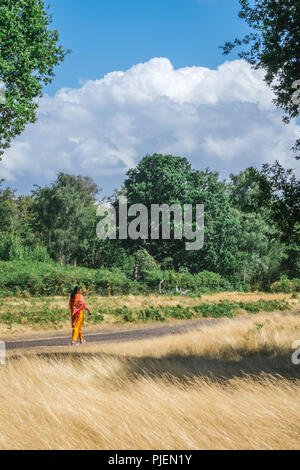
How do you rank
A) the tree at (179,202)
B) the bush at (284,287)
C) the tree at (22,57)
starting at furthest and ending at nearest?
the tree at (179,202) < the bush at (284,287) < the tree at (22,57)

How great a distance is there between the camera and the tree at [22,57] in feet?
60.5

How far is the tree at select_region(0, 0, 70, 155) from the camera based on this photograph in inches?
727

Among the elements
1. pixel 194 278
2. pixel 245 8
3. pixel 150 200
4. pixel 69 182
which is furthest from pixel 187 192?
pixel 245 8

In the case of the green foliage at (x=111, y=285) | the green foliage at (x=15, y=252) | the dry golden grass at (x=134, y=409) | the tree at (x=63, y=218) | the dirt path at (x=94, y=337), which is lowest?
the dirt path at (x=94, y=337)

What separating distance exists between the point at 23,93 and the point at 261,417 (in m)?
19.2

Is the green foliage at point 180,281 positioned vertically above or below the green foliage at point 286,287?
above

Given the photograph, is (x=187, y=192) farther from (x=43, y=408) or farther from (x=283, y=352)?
(x=43, y=408)

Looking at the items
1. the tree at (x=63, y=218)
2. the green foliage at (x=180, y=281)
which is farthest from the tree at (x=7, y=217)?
the green foliage at (x=180, y=281)

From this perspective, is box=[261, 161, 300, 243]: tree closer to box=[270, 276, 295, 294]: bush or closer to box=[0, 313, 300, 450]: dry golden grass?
box=[0, 313, 300, 450]: dry golden grass

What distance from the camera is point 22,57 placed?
18969mm

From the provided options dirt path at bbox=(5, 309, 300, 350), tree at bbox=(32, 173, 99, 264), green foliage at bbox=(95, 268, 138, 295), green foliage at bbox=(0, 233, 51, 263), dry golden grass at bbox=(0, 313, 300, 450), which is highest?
tree at bbox=(32, 173, 99, 264)

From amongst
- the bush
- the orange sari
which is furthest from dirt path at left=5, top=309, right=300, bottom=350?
the bush

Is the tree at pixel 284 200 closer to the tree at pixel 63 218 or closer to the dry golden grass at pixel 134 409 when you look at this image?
the dry golden grass at pixel 134 409

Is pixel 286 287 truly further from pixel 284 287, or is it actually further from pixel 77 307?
pixel 77 307
